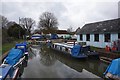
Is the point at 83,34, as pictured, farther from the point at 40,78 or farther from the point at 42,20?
the point at 42,20

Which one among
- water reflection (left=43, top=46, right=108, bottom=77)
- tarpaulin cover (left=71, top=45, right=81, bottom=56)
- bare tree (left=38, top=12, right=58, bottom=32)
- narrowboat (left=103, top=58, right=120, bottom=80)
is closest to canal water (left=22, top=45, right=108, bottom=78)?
water reflection (left=43, top=46, right=108, bottom=77)

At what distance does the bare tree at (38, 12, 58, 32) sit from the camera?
57.5 meters

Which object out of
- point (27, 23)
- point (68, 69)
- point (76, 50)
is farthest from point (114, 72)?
point (27, 23)

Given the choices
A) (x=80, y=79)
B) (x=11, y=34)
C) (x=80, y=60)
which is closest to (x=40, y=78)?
(x=80, y=79)

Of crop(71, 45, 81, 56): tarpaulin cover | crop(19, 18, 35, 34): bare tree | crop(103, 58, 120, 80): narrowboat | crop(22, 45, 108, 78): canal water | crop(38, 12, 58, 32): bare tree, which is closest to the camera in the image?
crop(103, 58, 120, 80): narrowboat

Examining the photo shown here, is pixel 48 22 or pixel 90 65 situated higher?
pixel 48 22

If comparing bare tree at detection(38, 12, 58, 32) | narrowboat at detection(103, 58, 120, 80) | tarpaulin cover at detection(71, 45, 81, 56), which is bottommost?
narrowboat at detection(103, 58, 120, 80)

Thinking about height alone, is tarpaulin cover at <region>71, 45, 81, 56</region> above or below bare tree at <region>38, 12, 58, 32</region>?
below

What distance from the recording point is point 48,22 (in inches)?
2303

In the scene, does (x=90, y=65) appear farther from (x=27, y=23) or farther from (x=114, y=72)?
(x=27, y=23)

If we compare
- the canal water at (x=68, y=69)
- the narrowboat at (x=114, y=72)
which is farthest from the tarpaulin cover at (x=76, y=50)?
the narrowboat at (x=114, y=72)

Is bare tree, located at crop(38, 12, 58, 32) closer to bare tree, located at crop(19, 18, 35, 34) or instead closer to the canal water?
bare tree, located at crop(19, 18, 35, 34)

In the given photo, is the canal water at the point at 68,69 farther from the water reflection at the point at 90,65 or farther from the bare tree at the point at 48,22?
the bare tree at the point at 48,22

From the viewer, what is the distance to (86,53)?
15141mm
